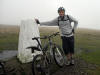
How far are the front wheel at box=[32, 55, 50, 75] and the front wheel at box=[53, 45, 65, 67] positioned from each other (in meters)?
1.34

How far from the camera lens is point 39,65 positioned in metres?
7.79

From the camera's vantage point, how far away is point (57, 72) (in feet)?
29.4

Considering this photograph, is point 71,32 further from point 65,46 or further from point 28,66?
point 28,66

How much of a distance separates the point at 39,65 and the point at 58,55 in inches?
79.2

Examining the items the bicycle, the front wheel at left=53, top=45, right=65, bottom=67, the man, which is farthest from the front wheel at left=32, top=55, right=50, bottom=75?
the man

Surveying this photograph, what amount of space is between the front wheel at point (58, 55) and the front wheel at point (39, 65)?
4.41ft

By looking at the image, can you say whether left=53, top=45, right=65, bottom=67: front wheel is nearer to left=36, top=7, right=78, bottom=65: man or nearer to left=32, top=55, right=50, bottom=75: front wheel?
left=36, top=7, right=78, bottom=65: man

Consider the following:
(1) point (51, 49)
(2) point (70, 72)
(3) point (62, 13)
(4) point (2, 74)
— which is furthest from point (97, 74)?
(4) point (2, 74)

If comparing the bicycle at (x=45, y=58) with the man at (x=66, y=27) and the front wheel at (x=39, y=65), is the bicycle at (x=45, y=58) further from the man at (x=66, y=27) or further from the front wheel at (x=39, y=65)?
the man at (x=66, y=27)

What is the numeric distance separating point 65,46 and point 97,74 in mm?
2181

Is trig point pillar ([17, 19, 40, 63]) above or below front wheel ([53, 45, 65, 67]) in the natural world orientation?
above

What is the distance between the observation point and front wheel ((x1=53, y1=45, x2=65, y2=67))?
9.41 metres

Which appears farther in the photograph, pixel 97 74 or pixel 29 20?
pixel 29 20

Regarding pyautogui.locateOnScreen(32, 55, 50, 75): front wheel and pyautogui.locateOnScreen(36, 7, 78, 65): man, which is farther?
pyautogui.locateOnScreen(36, 7, 78, 65): man
